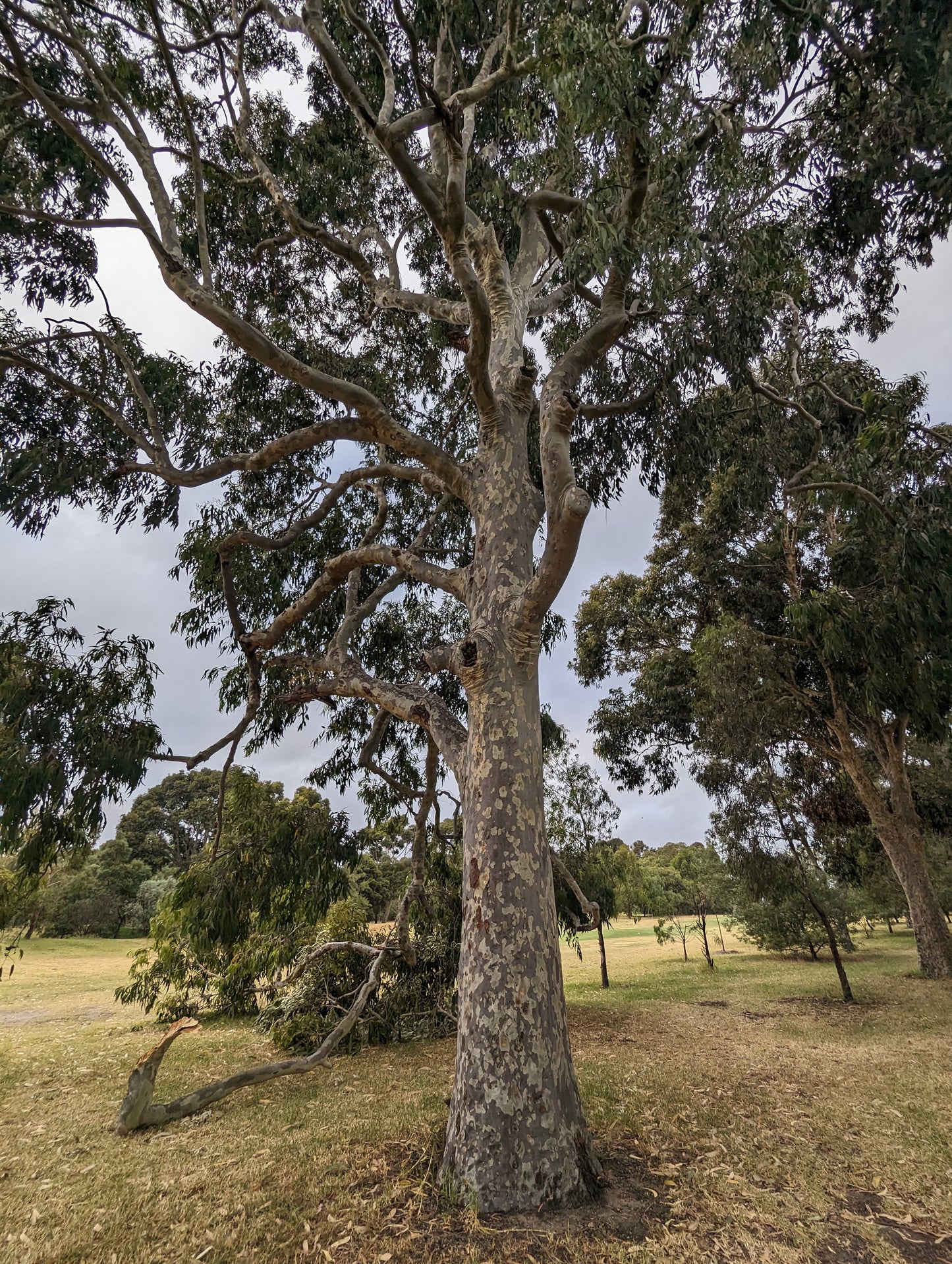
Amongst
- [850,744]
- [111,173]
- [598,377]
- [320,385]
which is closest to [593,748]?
[850,744]

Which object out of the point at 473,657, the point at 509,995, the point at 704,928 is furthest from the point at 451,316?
the point at 704,928

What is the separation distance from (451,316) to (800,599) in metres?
6.09

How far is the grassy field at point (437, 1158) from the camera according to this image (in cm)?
247

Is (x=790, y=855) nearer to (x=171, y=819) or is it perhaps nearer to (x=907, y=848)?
(x=907, y=848)

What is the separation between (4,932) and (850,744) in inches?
1236

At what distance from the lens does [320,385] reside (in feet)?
12.5

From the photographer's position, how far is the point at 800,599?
8.62m

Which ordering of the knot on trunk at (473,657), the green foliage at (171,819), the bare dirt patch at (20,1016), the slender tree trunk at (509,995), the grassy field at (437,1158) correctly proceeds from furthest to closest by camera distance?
the green foliage at (171,819)
the bare dirt patch at (20,1016)
the knot on trunk at (473,657)
the slender tree trunk at (509,995)
the grassy field at (437,1158)

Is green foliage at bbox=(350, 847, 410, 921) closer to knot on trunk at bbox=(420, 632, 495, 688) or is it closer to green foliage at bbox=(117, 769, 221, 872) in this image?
knot on trunk at bbox=(420, 632, 495, 688)

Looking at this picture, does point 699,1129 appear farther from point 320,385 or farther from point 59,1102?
point 320,385

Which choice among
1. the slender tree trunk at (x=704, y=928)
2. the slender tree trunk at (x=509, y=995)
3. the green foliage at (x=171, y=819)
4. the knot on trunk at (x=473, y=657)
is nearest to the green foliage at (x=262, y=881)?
the slender tree trunk at (x=509, y=995)

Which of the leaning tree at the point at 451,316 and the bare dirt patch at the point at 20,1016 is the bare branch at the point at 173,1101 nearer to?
the leaning tree at the point at 451,316

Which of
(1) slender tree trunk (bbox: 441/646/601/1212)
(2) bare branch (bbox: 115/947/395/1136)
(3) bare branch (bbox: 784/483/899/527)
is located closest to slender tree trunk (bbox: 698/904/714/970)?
(3) bare branch (bbox: 784/483/899/527)

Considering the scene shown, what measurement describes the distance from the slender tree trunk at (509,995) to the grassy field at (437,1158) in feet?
0.56
